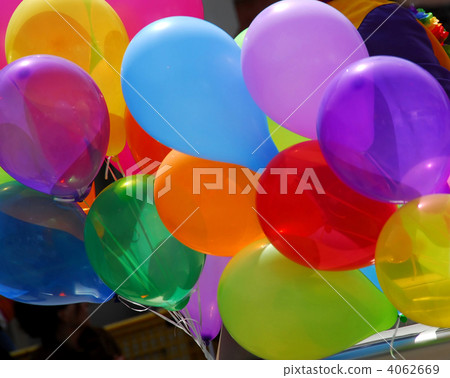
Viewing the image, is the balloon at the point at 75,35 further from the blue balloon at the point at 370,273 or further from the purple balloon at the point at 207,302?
the blue balloon at the point at 370,273

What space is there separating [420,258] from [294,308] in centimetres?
25

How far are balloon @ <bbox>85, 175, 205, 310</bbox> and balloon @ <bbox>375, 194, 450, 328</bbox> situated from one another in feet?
1.32

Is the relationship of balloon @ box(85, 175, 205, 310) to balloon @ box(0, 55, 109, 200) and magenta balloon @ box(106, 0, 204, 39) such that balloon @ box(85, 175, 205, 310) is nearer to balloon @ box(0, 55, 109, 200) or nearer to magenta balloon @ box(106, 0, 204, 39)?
balloon @ box(0, 55, 109, 200)

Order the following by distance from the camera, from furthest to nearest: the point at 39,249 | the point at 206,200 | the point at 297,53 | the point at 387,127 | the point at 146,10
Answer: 1. the point at 146,10
2. the point at 39,249
3. the point at 206,200
4. the point at 297,53
5. the point at 387,127

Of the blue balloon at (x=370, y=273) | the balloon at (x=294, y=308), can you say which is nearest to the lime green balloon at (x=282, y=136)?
the balloon at (x=294, y=308)

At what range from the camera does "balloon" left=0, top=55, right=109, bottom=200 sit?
0.96 meters

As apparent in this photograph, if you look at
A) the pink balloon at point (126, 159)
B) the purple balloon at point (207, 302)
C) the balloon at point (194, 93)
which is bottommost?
the purple balloon at point (207, 302)

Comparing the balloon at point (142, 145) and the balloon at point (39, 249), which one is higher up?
the balloon at point (142, 145)

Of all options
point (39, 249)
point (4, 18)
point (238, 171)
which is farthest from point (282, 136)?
point (4, 18)

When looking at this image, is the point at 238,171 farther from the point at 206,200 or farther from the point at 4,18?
the point at 4,18

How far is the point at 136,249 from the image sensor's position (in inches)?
42.6

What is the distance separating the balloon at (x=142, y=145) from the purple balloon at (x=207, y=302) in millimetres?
265

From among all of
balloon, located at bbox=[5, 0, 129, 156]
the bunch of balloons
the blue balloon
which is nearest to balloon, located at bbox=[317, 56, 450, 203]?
the bunch of balloons

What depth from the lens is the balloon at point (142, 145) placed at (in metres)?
1.15
